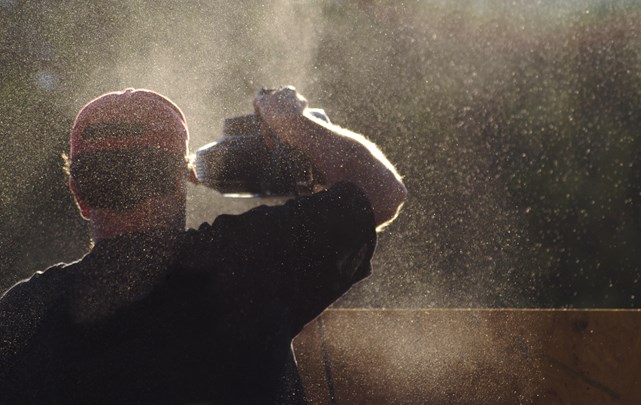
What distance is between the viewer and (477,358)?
245 cm

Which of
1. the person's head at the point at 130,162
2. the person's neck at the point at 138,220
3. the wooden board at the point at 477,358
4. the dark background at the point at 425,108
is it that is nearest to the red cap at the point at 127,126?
the person's head at the point at 130,162

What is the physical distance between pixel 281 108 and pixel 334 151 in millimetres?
173

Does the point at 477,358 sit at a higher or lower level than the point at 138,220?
lower

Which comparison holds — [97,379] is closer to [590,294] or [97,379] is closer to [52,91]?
[52,91]

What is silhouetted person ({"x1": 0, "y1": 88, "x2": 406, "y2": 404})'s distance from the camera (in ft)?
4.39

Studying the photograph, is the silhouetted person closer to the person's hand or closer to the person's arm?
the person's arm

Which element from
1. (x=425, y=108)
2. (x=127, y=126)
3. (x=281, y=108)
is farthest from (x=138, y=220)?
(x=425, y=108)

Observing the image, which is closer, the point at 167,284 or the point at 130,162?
the point at 167,284

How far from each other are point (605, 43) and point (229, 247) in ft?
22.1

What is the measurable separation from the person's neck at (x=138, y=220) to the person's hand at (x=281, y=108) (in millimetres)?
336

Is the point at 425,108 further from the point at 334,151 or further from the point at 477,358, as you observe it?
the point at 334,151

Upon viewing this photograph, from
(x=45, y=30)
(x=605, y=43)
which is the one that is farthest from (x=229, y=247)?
(x=605, y=43)

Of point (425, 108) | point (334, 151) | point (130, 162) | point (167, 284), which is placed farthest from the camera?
point (425, 108)

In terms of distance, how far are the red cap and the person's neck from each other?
152 mm
